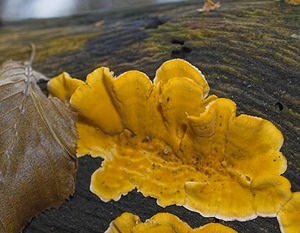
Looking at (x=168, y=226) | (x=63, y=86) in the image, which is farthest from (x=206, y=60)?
(x=168, y=226)

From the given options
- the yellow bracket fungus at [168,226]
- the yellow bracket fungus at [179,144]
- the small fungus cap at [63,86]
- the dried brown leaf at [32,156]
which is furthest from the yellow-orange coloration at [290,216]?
the small fungus cap at [63,86]

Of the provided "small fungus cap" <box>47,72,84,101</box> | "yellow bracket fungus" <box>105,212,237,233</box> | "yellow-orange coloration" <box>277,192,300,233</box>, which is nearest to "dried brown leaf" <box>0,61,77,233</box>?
"small fungus cap" <box>47,72,84,101</box>

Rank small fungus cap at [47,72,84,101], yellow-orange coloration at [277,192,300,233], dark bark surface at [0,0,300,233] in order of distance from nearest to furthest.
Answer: yellow-orange coloration at [277,192,300,233]
dark bark surface at [0,0,300,233]
small fungus cap at [47,72,84,101]

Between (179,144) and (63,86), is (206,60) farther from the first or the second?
(63,86)

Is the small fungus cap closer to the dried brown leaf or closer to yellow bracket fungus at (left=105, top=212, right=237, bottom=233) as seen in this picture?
the dried brown leaf

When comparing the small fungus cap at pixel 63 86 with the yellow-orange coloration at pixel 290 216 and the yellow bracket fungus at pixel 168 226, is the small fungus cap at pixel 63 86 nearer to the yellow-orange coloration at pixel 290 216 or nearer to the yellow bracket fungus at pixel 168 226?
the yellow bracket fungus at pixel 168 226

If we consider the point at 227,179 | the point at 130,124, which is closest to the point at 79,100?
the point at 130,124
